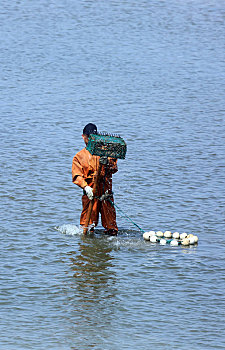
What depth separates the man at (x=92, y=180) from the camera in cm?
1025

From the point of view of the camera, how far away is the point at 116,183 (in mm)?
13430

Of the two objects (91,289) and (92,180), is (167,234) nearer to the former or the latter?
(92,180)

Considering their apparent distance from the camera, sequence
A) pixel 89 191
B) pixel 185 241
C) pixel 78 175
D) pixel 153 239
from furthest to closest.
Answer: pixel 153 239, pixel 185 241, pixel 78 175, pixel 89 191

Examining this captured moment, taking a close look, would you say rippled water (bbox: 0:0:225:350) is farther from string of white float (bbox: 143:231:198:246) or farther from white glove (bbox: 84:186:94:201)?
white glove (bbox: 84:186:94:201)

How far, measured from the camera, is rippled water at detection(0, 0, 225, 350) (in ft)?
26.7

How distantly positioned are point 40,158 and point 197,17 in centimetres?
1634

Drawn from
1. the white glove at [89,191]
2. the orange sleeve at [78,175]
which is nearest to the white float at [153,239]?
the white glove at [89,191]

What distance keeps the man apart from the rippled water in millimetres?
295

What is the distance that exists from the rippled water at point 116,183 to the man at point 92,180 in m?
0.30

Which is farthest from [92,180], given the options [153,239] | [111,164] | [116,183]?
[116,183]

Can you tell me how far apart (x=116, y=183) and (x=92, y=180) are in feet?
9.85

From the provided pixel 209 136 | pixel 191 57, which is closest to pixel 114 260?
pixel 209 136

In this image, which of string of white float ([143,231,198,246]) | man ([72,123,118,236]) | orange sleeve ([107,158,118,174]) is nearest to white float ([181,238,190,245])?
string of white float ([143,231,198,246])

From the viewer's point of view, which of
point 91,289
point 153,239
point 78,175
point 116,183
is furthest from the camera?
point 116,183
